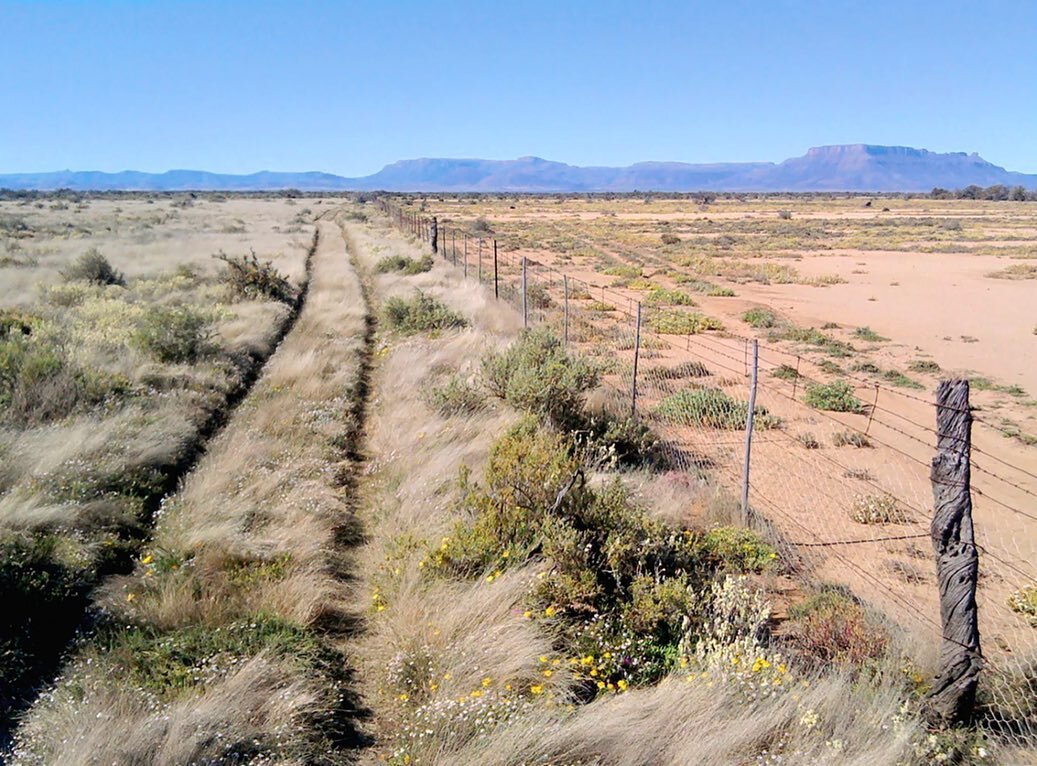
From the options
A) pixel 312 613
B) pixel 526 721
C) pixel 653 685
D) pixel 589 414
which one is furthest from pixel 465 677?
pixel 589 414

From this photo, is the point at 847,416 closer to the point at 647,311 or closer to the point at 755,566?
the point at 755,566

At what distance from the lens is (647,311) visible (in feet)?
65.3

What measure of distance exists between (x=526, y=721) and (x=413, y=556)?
1993 millimetres

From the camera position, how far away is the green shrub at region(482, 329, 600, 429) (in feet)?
26.4

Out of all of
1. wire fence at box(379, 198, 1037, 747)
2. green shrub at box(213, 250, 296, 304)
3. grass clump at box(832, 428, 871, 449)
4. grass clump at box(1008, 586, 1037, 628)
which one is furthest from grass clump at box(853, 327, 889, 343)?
green shrub at box(213, 250, 296, 304)

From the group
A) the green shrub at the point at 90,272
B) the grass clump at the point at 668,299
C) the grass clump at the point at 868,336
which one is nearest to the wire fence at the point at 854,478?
the grass clump at the point at 868,336

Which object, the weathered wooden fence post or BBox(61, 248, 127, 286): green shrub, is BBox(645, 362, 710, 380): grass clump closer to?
the weathered wooden fence post

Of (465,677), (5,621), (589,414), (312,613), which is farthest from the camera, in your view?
(589,414)

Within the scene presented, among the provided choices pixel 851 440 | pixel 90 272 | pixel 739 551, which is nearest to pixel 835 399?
pixel 851 440

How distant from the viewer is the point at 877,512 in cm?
702

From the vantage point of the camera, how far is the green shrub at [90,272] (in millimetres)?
18219

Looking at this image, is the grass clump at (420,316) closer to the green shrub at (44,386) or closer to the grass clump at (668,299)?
the green shrub at (44,386)

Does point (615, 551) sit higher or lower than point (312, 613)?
higher

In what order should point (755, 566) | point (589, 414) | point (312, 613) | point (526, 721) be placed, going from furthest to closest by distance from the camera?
point (589, 414) → point (755, 566) → point (312, 613) → point (526, 721)
